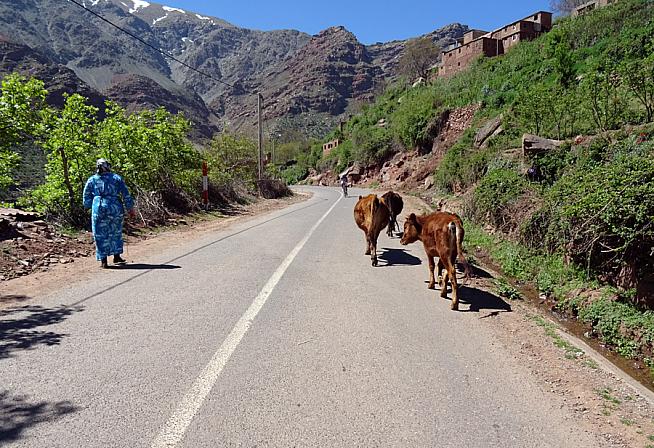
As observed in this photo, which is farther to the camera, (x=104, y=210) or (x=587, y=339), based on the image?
(x=104, y=210)

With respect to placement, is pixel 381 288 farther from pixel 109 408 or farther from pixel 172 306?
pixel 109 408

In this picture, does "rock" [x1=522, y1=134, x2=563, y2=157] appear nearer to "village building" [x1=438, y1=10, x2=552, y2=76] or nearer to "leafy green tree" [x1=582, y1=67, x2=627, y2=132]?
"leafy green tree" [x1=582, y1=67, x2=627, y2=132]


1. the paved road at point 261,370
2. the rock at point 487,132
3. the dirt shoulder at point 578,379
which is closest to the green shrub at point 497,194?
the paved road at point 261,370

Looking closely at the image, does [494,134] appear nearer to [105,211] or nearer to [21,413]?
[105,211]

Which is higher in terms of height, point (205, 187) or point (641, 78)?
point (641, 78)

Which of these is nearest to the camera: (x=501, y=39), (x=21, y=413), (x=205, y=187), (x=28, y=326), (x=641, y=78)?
(x=21, y=413)

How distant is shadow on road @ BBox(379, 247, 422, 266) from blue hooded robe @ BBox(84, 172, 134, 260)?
16.5ft

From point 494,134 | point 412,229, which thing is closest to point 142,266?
point 412,229

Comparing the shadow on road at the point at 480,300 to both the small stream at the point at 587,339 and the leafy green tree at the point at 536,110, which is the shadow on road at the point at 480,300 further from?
the leafy green tree at the point at 536,110

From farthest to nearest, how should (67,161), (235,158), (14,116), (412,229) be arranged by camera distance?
(235,158)
(67,161)
(14,116)
(412,229)

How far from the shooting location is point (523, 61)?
3797cm

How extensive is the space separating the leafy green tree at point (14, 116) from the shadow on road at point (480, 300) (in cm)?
942

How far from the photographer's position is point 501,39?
163 ft

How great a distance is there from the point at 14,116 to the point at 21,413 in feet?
30.1
